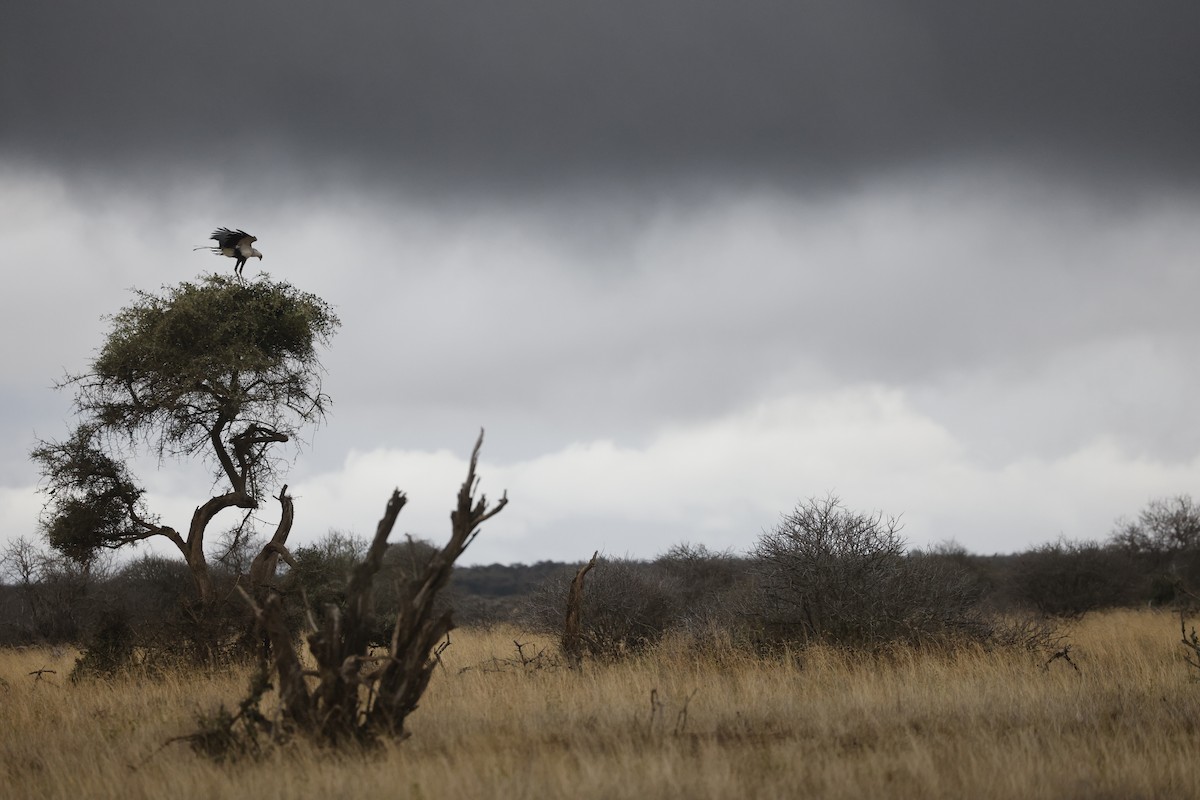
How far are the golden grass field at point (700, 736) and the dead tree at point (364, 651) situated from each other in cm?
33

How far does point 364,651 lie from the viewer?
8469 mm

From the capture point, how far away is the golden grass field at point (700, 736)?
7.35 meters

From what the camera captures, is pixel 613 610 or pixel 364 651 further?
pixel 613 610

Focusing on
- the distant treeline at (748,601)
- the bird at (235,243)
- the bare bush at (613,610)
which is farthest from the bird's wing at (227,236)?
the bare bush at (613,610)

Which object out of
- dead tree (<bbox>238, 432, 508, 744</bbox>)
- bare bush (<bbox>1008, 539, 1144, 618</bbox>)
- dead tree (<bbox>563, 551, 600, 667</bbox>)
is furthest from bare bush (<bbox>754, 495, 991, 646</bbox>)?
bare bush (<bbox>1008, 539, 1144, 618</bbox>)

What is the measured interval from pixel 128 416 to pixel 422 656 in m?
12.9

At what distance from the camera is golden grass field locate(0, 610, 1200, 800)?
7348 mm

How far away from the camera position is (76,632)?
30.5m

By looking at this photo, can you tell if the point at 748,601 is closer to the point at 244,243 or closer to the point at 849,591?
the point at 849,591

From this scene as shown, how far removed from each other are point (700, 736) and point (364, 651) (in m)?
A: 3.29

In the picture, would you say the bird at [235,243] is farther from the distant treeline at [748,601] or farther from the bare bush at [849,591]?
the bare bush at [849,591]

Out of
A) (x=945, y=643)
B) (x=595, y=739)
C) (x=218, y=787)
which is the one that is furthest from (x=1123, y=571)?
(x=218, y=787)

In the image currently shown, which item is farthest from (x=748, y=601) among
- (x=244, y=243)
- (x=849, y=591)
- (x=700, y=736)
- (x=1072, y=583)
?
(x=1072, y=583)

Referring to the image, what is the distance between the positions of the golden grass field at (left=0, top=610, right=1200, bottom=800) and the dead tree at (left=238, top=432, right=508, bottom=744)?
33cm
